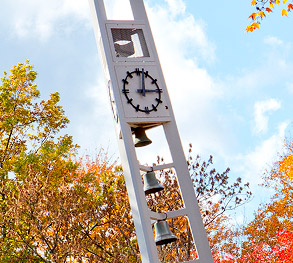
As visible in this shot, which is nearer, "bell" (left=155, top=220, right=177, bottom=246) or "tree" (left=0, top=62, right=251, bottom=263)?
"bell" (left=155, top=220, right=177, bottom=246)

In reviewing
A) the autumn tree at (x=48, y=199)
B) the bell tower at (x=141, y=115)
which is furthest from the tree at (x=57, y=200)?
the bell tower at (x=141, y=115)

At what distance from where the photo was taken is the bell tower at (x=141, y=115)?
4.98 m

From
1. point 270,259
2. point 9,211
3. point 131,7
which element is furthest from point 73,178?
point 270,259

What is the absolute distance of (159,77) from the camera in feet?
18.6

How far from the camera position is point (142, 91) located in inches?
213

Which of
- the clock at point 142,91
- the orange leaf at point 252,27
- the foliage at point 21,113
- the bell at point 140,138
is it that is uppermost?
the foliage at point 21,113

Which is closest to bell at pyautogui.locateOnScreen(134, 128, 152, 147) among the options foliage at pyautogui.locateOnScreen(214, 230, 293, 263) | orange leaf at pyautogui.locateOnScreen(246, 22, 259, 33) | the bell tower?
the bell tower

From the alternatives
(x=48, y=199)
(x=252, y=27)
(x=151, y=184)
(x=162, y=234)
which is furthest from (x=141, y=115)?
(x=48, y=199)

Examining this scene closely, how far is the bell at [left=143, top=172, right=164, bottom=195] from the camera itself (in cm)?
516

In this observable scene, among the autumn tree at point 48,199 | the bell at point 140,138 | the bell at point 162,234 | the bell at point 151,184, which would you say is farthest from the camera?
the autumn tree at point 48,199

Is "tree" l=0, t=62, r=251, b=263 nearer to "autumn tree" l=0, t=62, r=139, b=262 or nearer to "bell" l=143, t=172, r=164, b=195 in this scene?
"autumn tree" l=0, t=62, r=139, b=262

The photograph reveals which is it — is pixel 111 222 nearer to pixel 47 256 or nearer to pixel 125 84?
pixel 47 256

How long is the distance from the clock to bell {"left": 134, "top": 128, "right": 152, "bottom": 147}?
0.89 feet

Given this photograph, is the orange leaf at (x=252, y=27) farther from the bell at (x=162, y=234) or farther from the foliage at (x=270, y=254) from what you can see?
the foliage at (x=270, y=254)
